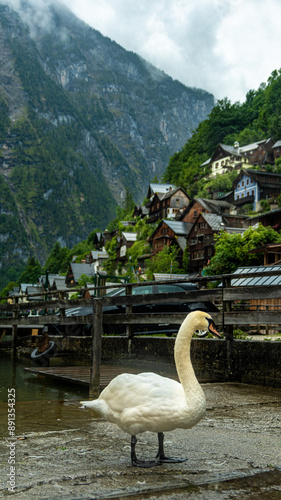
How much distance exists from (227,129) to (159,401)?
124m

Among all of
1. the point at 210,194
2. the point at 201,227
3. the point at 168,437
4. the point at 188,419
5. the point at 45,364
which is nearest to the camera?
the point at 188,419

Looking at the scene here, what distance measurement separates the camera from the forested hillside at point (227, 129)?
111431 mm

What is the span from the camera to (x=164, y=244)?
7744cm

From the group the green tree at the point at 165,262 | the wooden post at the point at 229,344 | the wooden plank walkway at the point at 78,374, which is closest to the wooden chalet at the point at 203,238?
the green tree at the point at 165,262

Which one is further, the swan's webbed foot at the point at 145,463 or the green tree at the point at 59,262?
the green tree at the point at 59,262

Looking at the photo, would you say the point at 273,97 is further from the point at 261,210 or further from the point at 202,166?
the point at 261,210

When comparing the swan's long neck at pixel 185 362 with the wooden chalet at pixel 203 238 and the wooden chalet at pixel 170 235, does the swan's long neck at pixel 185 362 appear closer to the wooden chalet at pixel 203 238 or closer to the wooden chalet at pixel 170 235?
the wooden chalet at pixel 203 238

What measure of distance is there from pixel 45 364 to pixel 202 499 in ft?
33.0

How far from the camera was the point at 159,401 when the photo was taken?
10.4 feet

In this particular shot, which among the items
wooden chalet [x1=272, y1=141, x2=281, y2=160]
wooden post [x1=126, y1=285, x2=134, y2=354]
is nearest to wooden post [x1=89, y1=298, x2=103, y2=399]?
wooden post [x1=126, y1=285, x2=134, y2=354]

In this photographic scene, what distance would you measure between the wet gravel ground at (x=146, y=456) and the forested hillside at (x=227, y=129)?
336 feet

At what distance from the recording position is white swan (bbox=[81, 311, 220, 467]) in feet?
10.3

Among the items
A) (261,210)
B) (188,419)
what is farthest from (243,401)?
(261,210)

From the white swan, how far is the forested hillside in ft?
340
